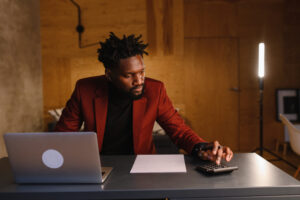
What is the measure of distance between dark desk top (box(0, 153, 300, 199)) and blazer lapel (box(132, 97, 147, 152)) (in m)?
0.61

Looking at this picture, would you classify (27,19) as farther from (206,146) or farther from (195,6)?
(206,146)

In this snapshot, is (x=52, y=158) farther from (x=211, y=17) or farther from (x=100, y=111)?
(x=211, y=17)

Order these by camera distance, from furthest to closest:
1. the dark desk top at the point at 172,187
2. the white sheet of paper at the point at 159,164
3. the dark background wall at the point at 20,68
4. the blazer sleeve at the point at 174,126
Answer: the dark background wall at the point at 20,68 → the blazer sleeve at the point at 174,126 → the white sheet of paper at the point at 159,164 → the dark desk top at the point at 172,187

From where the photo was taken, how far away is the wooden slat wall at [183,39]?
5055 millimetres

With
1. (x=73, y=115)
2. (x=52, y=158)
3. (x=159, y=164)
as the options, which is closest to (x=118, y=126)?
(x=73, y=115)

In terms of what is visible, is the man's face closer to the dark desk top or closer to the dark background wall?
the dark desk top

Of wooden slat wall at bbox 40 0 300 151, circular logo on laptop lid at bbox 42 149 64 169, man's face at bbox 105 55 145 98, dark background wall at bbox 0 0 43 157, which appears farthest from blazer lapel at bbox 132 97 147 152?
wooden slat wall at bbox 40 0 300 151

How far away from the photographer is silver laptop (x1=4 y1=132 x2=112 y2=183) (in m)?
0.98

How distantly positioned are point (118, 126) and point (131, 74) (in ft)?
1.29

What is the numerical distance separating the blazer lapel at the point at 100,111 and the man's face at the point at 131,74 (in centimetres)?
17

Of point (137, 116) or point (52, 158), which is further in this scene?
point (137, 116)

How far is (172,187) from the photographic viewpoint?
3.21ft

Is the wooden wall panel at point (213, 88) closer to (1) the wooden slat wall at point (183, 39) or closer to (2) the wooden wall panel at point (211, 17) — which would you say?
(1) the wooden slat wall at point (183, 39)

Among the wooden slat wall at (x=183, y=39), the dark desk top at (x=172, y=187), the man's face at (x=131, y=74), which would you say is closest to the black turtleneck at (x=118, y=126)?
the man's face at (x=131, y=74)
